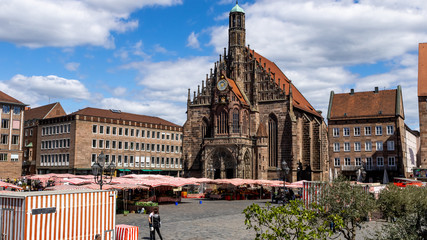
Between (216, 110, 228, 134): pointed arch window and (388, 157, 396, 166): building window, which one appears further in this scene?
(388, 157, 396, 166): building window

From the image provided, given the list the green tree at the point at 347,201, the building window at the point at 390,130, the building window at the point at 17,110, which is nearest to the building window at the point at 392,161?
the building window at the point at 390,130

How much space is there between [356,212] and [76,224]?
1029cm

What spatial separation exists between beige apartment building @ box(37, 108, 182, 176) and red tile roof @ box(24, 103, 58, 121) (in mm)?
6512

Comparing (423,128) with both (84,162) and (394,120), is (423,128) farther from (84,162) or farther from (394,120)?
(84,162)

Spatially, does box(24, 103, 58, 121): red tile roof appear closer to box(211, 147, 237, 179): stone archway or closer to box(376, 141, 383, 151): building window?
box(211, 147, 237, 179): stone archway

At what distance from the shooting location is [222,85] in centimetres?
6184

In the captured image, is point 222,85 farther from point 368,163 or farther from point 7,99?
point 7,99

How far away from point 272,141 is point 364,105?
64.5ft

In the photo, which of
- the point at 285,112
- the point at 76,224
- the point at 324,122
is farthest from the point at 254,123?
the point at 76,224

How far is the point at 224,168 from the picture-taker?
59.8 m

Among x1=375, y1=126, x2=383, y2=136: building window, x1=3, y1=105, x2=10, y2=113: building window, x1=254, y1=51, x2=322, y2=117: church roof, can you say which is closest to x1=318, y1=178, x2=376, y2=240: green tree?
x1=254, y1=51, x2=322, y2=117: church roof

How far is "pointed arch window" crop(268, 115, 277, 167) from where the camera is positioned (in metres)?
62.2

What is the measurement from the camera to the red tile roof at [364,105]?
230ft

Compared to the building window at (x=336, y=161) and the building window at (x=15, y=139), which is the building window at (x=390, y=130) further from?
the building window at (x=15, y=139)
